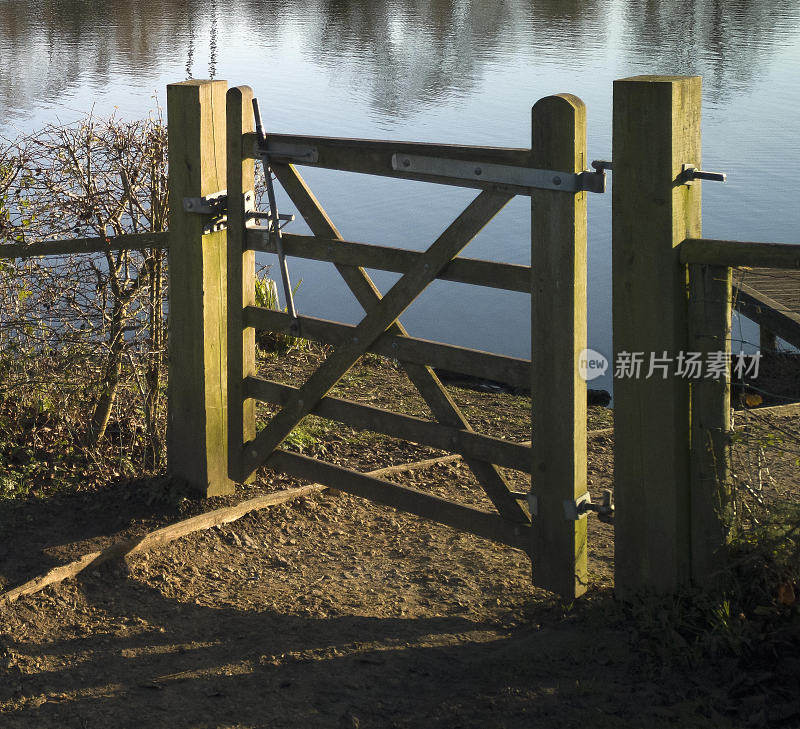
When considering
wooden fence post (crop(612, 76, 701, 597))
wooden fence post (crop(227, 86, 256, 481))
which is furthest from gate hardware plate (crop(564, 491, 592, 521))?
wooden fence post (crop(227, 86, 256, 481))

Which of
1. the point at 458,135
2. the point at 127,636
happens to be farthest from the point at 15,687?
the point at 458,135

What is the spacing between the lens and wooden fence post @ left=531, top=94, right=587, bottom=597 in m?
3.48

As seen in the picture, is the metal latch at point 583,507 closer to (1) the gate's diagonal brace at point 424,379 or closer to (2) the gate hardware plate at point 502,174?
(1) the gate's diagonal brace at point 424,379

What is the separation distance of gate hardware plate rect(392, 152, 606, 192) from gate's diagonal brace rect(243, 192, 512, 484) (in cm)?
8

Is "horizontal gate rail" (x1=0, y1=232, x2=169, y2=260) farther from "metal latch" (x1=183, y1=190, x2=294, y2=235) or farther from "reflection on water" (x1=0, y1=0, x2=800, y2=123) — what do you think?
"reflection on water" (x1=0, y1=0, x2=800, y2=123)

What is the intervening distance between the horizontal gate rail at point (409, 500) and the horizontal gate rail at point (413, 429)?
0.77 feet

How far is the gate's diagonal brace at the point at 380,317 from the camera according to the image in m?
3.76

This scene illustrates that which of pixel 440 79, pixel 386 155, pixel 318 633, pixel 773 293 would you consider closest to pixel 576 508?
pixel 318 633

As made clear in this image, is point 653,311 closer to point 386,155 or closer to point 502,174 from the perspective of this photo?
point 502,174

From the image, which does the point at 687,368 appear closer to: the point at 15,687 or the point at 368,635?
the point at 368,635

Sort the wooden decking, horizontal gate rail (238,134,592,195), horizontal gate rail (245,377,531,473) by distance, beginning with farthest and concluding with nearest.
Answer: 1. the wooden decking
2. horizontal gate rail (245,377,531,473)
3. horizontal gate rail (238,134,592,195)

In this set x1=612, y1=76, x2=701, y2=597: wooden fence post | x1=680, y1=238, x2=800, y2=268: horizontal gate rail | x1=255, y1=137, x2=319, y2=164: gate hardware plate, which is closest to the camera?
x1=680, y1=238, x2=800, y2=268: horizontal gate rail

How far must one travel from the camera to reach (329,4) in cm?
4628

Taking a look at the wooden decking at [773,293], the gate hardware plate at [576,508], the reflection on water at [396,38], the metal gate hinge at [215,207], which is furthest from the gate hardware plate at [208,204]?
the reflection on water at [396,38]
